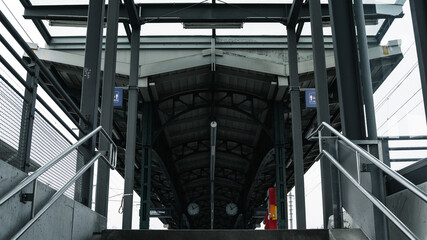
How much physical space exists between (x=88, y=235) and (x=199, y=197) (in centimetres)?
2551

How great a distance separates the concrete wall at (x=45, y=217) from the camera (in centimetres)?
326

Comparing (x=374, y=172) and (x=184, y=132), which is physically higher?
(x=184, y=132)

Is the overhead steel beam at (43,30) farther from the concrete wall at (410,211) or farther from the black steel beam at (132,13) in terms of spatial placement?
the concrete wall at (410,211)

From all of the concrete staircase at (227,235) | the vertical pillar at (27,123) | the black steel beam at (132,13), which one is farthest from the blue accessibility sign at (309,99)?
the vertical pillar at (27,123)

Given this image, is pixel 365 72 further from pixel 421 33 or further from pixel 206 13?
pixel 206 13

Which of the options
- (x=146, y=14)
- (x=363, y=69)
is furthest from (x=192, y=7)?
(x=363, y=69)

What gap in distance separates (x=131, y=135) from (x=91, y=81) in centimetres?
473

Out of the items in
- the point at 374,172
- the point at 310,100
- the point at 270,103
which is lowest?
the point at 374,172

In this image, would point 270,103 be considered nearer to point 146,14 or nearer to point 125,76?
point 125,76

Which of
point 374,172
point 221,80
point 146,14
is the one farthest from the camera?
point 221,80

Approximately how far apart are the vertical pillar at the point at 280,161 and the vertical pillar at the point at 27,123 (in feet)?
36.0

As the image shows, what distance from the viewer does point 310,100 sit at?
1234 centimetres

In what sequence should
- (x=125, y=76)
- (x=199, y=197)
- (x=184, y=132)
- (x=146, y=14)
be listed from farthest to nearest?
(x=199, y=197), (x=184, y=132), (x=125, y=76), (x=146, y=14)

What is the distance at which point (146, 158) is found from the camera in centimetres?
1519
